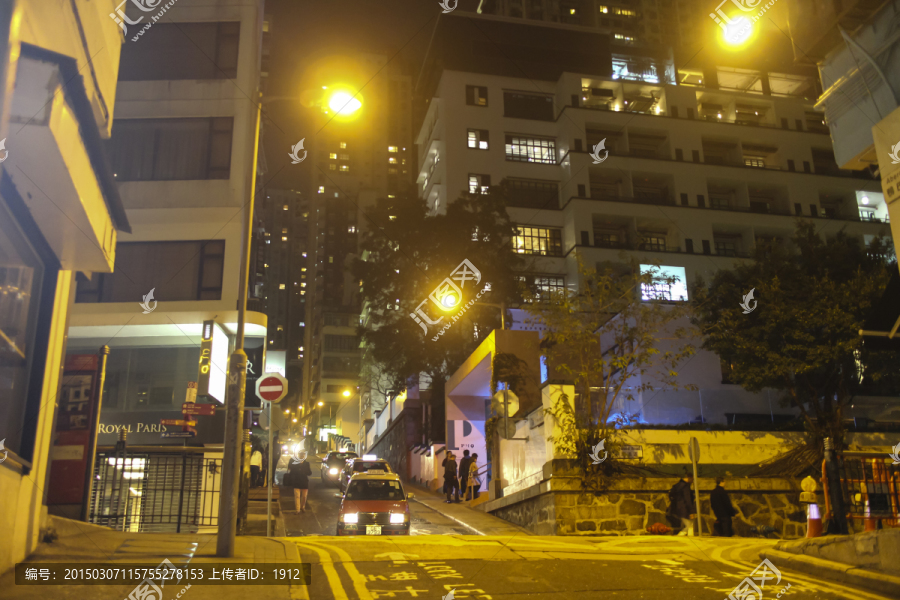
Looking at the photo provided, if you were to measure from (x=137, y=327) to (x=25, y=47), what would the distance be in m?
18.7

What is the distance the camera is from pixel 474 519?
19094mm

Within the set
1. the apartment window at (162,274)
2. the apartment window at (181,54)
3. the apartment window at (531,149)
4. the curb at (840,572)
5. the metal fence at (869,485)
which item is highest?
the apartment window at (531,149)

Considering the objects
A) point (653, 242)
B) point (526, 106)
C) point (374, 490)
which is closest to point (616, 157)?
point (653, 242)

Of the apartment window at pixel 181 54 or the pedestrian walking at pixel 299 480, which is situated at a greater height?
the apartment window at pixel 181 54

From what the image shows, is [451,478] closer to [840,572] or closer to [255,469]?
[255,469]

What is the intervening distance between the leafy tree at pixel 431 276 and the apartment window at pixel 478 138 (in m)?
15.1

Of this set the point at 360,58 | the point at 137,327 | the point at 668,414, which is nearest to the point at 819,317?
the point at 668,414

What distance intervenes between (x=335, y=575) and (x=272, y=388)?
5.54m


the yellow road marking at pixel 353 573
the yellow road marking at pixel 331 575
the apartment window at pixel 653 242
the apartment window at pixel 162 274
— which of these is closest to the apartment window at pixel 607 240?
the apartment window at pixel 653 242

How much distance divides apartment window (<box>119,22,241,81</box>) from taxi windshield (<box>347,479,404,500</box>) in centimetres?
1576

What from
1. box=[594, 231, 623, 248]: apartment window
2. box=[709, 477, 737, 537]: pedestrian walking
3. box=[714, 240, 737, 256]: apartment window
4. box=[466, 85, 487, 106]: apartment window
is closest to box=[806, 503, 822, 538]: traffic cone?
box=[709, 477, 737, 537]: pedestrian walking

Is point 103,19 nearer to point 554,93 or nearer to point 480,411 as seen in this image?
point 480,411

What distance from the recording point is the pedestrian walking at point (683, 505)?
1519 centimetres

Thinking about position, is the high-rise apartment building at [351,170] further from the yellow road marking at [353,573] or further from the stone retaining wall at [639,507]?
the yellow road marking at [353,573]
